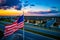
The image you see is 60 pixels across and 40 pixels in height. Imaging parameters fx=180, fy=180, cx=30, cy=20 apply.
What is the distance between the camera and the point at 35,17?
310cm

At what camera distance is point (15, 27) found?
10.2 ft

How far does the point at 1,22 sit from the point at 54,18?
92 centimetres

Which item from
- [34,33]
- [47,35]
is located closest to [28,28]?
[34,33]

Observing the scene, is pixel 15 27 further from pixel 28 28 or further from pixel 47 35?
pixel 47 35

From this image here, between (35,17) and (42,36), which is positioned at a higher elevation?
(35,17)

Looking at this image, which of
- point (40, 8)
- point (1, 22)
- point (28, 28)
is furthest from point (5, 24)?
point (40, 8)

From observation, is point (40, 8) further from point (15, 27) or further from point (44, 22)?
point (15, 27)

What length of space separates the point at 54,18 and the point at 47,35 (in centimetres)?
31

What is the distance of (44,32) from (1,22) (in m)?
0.76

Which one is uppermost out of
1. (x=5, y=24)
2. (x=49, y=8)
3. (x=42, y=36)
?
(x=49, y=8)

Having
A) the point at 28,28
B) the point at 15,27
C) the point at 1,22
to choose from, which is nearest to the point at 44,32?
the point at 28,28

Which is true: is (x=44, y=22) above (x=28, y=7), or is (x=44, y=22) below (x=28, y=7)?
below

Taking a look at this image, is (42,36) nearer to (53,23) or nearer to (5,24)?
(53,23)

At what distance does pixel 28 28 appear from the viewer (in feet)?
10.2
